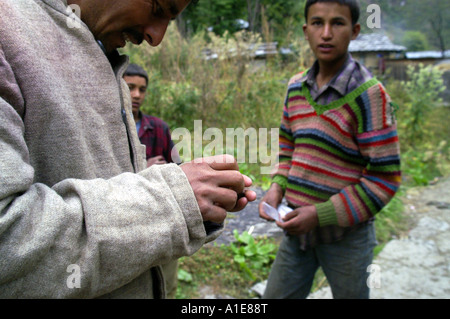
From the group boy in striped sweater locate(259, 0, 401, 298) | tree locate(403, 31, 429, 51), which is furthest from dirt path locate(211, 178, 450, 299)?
tree locate(403, 31, 429, 51)

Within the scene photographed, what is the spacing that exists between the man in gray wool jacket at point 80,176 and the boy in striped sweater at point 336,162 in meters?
1.10

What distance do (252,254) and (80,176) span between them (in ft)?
8.91

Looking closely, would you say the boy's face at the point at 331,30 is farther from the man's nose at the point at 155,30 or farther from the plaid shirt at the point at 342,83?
the man's nose at the point at 155,30

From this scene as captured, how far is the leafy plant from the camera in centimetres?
329

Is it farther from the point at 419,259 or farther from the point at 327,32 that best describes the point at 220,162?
the point at 419,259

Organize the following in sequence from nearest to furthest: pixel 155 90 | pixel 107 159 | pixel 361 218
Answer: pixel 107 159 → pixel 361 218 → pixel 155 90

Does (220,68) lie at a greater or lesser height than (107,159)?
lesser

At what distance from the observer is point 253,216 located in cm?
426

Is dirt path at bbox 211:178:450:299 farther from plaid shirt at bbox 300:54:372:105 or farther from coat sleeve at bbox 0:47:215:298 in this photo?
coat sleeve at bbox 0:47:215:298

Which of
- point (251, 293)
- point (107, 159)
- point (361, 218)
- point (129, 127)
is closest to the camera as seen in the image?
point (107, 159)
